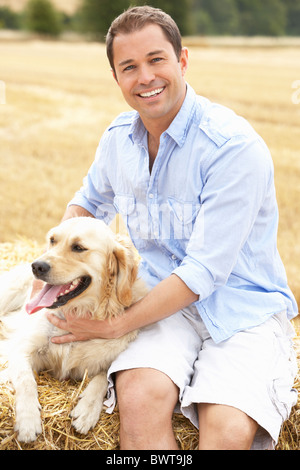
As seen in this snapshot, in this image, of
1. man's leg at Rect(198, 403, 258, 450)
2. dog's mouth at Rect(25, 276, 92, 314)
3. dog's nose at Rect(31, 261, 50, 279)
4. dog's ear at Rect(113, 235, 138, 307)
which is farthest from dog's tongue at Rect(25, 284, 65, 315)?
man's leg at Rect(198, 403, 258, 450)

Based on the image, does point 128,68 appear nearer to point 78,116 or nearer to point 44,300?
point 44,300

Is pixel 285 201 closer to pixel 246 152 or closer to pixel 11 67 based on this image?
pixel 246 152

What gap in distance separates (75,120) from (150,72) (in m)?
9.11

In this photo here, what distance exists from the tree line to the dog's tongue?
22528 mm

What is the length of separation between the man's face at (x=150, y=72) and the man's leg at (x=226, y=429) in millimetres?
1600

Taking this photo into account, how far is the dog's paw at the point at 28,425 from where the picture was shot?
2553 millimetres

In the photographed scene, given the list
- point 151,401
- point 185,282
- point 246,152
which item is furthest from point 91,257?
point 246,152

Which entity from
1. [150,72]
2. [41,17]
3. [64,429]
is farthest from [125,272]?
[41,17]

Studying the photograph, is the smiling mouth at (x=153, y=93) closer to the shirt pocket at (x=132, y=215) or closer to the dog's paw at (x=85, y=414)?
the shirt pocket at (x=132, y=215)

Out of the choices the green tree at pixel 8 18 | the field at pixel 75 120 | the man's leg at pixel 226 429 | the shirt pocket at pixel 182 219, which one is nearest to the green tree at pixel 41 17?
the green tree at pixel 8 18

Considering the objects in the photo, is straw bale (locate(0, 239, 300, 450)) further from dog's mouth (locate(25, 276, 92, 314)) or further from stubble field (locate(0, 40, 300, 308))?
stubble field (locate(0, 40, 300, 308))

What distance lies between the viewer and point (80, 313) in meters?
2.97
